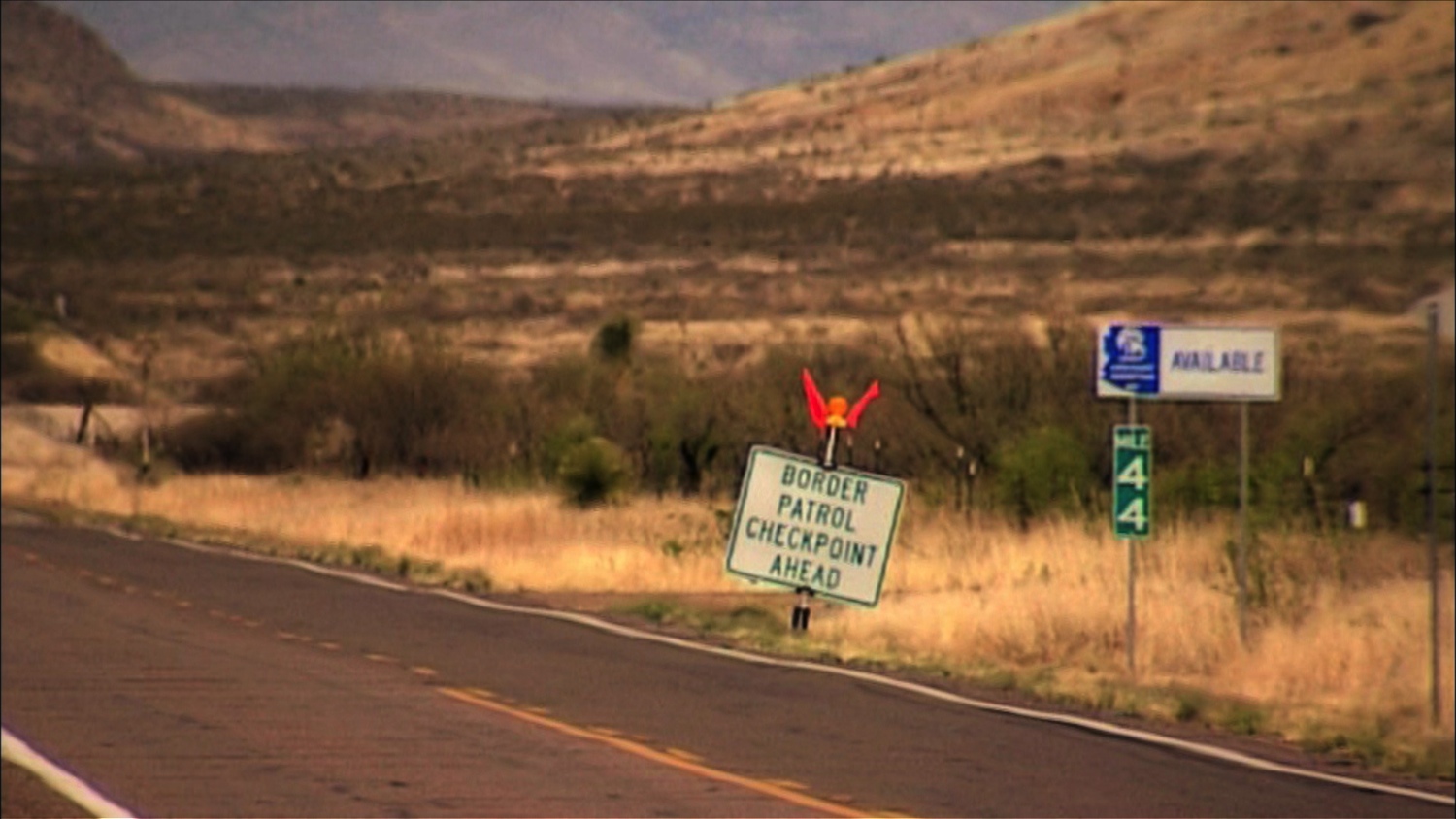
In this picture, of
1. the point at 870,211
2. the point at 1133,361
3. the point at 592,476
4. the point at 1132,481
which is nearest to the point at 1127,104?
the point at 870,211

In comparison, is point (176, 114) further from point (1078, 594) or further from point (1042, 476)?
point (1078, 594)

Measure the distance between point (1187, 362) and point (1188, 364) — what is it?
0.06 ft

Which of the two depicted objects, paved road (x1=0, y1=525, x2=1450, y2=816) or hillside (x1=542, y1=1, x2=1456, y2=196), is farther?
hillside (x1=542, y1=1, x2=1456, y2=196)

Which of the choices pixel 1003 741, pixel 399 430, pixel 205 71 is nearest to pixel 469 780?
pixel 1003 741

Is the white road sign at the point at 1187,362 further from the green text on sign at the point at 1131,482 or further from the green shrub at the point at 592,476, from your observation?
the green shrub at the point at 592,476

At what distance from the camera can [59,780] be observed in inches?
552

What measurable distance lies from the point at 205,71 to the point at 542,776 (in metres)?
11.6

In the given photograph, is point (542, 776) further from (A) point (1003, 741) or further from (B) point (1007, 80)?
(B) point (1007, 80)

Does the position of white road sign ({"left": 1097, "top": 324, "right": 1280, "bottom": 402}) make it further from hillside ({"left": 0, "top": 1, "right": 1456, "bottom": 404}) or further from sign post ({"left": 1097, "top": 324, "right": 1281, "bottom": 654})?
hillside ({"left": 0, "top": 1, "right": 1456, "bottom": 404})

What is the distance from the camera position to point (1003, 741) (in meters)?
15.4

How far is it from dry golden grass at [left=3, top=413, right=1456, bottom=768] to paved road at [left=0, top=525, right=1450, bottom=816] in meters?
2.02

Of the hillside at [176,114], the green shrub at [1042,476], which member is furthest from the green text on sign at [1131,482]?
the hillside at [176,114]

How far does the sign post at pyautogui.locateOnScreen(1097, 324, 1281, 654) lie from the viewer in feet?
65.9

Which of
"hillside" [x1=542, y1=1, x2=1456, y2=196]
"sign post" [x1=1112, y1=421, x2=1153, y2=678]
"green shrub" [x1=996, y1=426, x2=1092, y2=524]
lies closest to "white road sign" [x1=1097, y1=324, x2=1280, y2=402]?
"sign post" [x1=1112, y1=421, x2=1153, y2=678]
